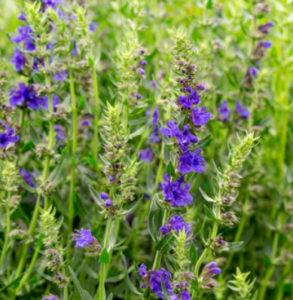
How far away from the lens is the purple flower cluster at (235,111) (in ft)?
11.0

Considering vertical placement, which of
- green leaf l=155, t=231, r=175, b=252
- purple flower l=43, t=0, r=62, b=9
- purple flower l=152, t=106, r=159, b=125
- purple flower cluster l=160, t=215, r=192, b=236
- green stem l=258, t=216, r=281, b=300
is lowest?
green stem l=258, t=216, r=281, b=300

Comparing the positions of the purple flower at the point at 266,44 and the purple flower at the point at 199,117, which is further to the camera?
the purple flower at the point at 266,44

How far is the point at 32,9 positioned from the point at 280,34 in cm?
187

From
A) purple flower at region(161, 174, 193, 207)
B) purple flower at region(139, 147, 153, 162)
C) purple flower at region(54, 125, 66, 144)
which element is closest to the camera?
purple flower at region(161, 174, 193, 207)

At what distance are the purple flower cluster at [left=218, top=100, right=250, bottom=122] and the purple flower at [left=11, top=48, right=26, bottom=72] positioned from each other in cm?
131

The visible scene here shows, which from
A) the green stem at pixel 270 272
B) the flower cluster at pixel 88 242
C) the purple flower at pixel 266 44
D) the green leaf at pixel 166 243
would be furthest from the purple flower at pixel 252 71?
the flower cluster at pixel 88 242

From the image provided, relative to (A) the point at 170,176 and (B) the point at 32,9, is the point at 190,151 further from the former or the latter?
(B) the point at 32,9

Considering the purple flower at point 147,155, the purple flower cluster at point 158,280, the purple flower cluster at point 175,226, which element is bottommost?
the purple flower cluster at point 158,280

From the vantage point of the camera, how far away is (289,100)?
3.95 metres

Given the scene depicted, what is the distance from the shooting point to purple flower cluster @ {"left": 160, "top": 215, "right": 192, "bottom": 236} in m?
2.17

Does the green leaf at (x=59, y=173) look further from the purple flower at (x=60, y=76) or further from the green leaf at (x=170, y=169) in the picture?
the green leaf at (x=170, y=169)

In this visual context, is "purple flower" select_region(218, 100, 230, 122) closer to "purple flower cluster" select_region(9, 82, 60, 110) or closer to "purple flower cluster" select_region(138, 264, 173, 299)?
"purple flower cluster" select_region(9, 82, 60, 110)

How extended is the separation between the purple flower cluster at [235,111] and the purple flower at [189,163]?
1.26m

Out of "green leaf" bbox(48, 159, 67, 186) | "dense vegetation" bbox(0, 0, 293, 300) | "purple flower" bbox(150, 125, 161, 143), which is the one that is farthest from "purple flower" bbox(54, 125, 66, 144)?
"purple flower" bbox(150, 125, 161, 143)
